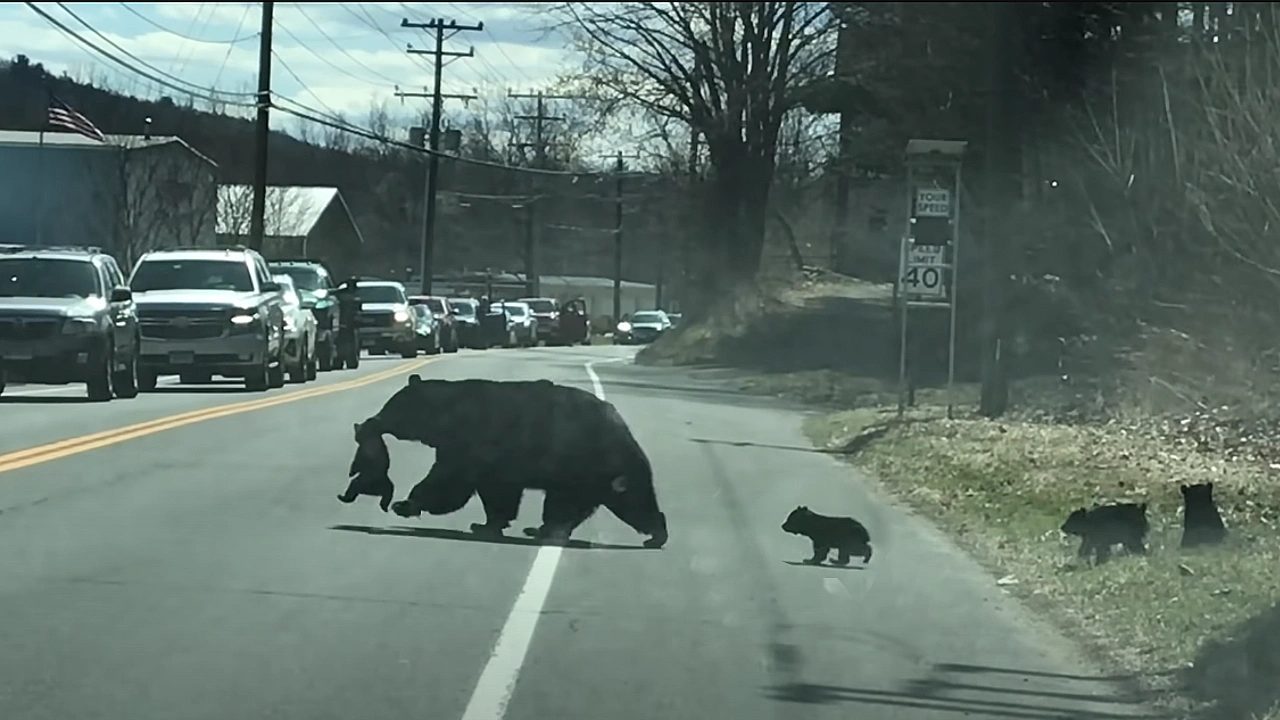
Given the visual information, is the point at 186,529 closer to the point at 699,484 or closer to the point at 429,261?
the point at 699,484

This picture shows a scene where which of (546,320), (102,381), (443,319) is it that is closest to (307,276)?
(443,319)

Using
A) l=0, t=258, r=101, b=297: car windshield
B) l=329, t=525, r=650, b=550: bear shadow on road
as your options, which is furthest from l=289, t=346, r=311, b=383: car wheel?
l=329, t=525, r=650, b=550: bear shadow on road

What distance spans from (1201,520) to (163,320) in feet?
60.9

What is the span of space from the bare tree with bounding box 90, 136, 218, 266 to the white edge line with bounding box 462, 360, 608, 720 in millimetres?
31925

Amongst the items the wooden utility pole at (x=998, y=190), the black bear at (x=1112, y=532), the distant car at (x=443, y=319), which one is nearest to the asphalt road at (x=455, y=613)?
the black bear at (x=1112, y=532)

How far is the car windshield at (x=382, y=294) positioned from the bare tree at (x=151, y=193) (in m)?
5.26

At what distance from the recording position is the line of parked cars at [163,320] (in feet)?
78.9

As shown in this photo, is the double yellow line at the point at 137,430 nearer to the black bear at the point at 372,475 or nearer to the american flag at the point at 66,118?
the black bear at the point at 372,475

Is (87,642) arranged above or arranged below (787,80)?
below

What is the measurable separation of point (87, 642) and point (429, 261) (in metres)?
53.5

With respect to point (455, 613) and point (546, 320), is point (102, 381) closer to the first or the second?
point (455, 613)

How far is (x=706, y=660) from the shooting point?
28.9 feet

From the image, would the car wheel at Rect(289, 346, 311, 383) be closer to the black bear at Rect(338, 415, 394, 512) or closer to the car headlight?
the car headlight

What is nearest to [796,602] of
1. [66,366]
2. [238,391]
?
[66,366]
